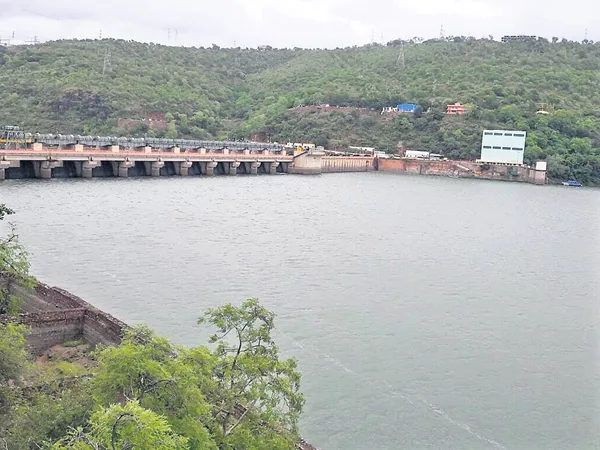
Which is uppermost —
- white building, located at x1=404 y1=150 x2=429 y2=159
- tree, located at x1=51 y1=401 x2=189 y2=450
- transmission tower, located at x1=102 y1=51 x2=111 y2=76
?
transmission tower, located at x1=102 y1=51 x2=111 y2=76

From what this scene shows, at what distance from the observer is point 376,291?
34.5m

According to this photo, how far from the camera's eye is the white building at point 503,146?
359 feet

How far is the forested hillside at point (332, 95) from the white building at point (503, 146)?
2717 mm

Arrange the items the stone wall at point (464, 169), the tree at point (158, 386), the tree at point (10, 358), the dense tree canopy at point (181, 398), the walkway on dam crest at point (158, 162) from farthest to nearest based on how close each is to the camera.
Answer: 1. the stone wall at point (464, 169)
2. the walkway on dam crest at point (158, 162)
3. the tree at point (10, 358)
4. the dense tree canopy at point (181, 398)
5. the tree at point (158, 386)

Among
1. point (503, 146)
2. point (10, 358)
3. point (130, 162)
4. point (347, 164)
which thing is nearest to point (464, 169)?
point (503, 146)

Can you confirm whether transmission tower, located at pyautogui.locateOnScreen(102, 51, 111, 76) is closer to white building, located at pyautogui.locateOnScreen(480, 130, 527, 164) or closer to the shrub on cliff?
white building, located at pyautogui.locateOnScreen(480, 130, 527, 164)

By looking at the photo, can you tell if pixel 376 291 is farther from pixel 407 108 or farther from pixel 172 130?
pixel 407 108

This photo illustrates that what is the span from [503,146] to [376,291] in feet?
269

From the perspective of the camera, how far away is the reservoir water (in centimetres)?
2156

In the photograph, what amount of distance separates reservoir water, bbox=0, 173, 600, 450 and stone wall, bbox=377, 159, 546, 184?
125 ft

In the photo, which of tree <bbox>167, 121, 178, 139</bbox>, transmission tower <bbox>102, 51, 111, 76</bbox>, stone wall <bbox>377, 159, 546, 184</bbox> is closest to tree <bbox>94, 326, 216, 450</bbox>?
stone wall <bbox>377, 159, 546, 184</bbox>

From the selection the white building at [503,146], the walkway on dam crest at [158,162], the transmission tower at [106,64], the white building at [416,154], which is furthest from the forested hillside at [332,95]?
the walkway on dam crest at [158,162]

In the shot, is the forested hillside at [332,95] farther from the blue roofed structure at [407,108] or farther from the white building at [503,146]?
the white building at [503,146]

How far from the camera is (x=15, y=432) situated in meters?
12.7
